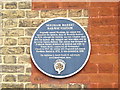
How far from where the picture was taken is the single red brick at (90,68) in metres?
3.64

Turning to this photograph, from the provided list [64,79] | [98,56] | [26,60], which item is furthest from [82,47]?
[26,60]

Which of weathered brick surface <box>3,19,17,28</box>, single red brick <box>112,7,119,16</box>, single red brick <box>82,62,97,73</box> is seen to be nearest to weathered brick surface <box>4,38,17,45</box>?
weathered brick surface <box>3,19,17,28</box>

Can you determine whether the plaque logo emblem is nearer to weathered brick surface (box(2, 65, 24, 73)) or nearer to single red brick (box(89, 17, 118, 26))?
weathered brick surface (box(2, 65, 24, 73))

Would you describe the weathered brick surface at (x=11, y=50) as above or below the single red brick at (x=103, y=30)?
below

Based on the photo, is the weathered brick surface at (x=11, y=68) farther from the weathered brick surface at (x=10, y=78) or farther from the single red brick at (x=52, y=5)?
the single red brick at (x=52, y=5)

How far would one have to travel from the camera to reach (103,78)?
144 inches

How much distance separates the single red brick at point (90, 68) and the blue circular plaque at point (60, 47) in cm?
6

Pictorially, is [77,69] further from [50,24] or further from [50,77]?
[50,24]

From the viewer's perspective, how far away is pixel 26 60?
12.1ft

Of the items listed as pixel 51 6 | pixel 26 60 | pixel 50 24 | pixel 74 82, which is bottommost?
pixel 74 82

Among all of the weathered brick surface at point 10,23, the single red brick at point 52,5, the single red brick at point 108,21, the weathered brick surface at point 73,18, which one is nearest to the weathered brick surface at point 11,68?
the weathered brick surface at point 73,18

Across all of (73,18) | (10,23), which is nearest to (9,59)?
(10,23)

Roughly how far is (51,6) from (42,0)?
5.6 inches

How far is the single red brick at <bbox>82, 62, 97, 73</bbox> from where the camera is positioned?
143 inches
